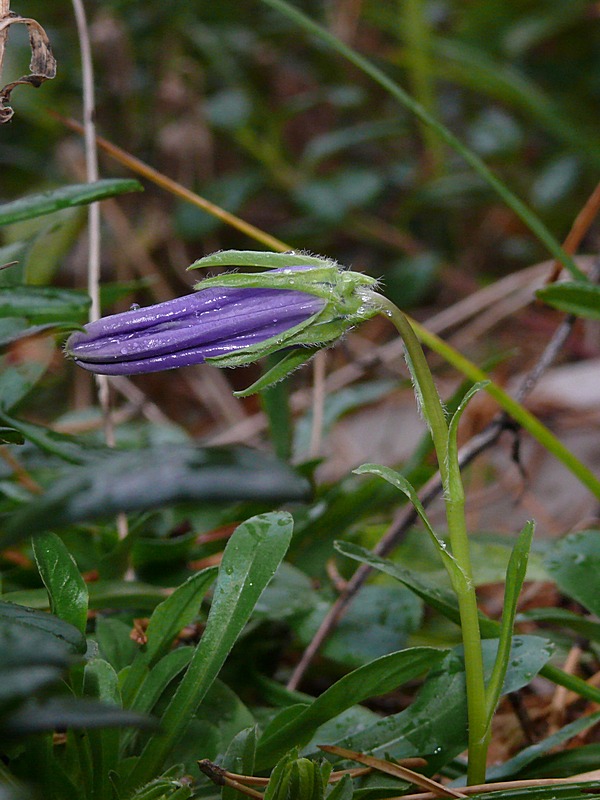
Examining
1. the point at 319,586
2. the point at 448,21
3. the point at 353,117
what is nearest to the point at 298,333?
the point at 319,586

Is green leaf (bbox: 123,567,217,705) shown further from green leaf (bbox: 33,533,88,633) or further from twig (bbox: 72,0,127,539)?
twig (bbox: 72,0,127,539)

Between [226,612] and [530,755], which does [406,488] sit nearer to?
[226,612]

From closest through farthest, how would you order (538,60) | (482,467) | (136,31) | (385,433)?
1. (482,467)
2. (385,433)
3. (136,31)
4. (538,60)

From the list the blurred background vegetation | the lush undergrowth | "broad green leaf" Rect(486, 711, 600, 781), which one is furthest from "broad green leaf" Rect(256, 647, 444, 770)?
the blurred background vegetation

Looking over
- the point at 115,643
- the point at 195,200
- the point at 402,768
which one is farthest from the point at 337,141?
the point at 402,768

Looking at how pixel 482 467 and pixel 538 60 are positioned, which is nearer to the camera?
pixel 482 467

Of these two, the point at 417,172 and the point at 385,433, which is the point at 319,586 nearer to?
the point at 385,433
